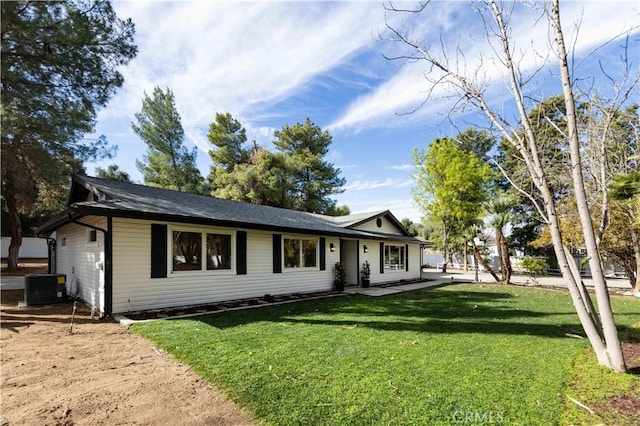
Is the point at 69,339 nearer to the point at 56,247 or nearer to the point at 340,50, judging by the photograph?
the point at 340,50

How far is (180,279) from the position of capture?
26.1 feet

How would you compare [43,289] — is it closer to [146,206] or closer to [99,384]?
[146,206]

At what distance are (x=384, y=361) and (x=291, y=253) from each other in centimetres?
701

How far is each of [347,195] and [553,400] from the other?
26199 millimetres

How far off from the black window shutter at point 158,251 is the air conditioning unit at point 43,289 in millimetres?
3567

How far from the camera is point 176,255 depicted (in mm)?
7992

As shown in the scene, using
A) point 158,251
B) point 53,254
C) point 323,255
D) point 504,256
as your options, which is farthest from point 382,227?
point 53,254

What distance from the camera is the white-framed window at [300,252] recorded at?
10742mm

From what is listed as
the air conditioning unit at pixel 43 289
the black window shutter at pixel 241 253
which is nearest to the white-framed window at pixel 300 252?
the black window shutter at pixel 241 253

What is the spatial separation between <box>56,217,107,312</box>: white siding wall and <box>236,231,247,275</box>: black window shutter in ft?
10.5

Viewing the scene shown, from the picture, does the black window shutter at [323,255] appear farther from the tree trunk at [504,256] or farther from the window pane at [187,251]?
the tree trunk at [504,256]

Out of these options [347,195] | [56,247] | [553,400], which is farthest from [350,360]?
[347,195]

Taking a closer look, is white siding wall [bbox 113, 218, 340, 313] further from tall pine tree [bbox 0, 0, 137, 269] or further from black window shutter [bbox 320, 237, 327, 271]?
tall pine tree [bbox 0, 0, 137, 269]

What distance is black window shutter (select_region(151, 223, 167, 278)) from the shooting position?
7.48m
